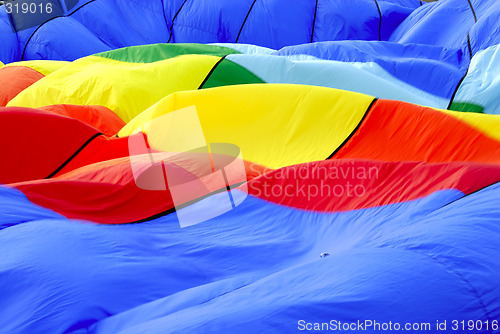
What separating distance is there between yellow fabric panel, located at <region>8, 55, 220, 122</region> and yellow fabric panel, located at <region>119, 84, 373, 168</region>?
1.14ft

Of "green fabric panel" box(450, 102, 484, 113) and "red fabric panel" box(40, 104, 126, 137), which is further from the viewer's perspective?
"green fabric panel" box(450, 102, 484, 113)

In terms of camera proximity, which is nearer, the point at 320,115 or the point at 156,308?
the point at 156,308

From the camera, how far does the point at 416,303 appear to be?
72 cm

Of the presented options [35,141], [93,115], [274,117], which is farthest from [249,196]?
[93,115]

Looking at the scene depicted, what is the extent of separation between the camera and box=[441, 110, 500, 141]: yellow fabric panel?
154 cm

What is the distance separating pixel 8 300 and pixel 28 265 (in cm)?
6

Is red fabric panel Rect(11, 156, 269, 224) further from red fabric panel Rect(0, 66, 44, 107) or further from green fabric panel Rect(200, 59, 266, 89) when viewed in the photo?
red fabric panel Rect(0, 66, 44, 107)

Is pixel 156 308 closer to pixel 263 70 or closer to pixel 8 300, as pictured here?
pixel 8 300

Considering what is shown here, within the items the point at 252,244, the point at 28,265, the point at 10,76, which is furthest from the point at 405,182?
the point at 10,76

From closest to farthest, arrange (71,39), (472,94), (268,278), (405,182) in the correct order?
(268,278) → (405,182) → (472,94) → (71,39)

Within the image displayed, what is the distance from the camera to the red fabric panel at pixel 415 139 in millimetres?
1486

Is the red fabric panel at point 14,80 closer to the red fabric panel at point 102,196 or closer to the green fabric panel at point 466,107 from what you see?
the red fabric panel at point 102,196

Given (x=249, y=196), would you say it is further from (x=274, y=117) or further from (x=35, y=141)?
(x=35, y=141)

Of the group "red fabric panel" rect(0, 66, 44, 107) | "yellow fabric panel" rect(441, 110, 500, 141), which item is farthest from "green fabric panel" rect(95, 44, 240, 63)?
"yellow fabric panel" rect(441, 110, 500, 141)
